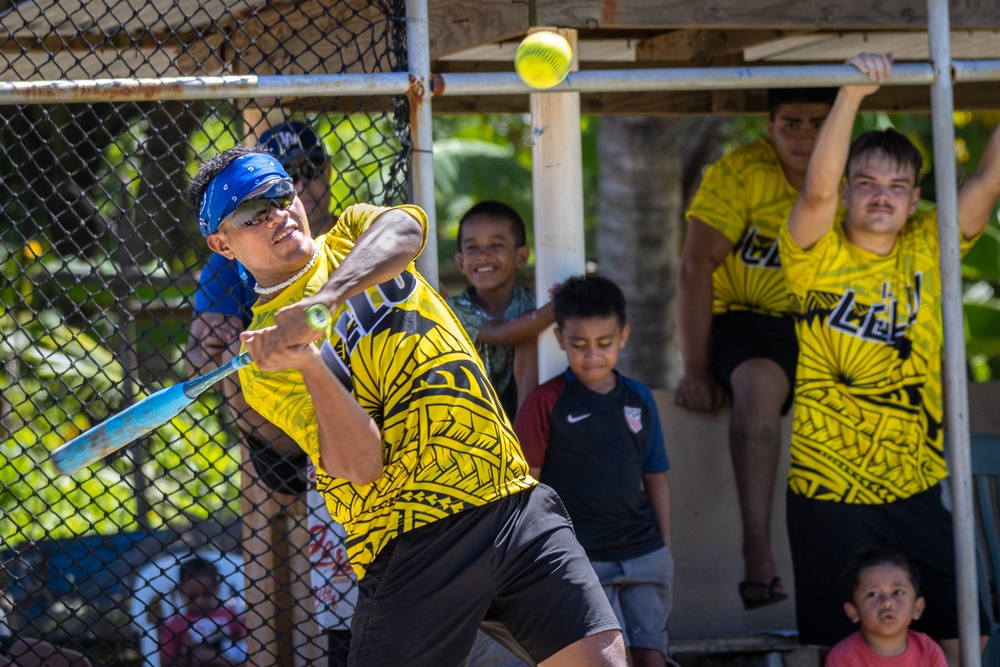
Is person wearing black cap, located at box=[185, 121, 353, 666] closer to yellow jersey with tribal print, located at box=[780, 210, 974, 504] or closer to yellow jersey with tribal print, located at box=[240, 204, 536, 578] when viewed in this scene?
yellow jersey with tribal print, located at box=[240, 204, 536, 578]

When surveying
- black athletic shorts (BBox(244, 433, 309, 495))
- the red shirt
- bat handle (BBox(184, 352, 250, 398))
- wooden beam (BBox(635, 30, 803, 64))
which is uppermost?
wooden beam (BBox(635, 30, 803, 64))

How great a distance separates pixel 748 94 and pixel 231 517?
5358mm

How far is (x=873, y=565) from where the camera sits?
366cm

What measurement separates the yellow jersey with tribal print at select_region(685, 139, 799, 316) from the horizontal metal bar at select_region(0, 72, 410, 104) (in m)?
1.75

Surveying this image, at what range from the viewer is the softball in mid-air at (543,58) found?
3104 millimetres

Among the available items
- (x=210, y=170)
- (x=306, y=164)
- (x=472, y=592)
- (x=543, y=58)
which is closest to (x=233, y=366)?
(x=210, y=170)

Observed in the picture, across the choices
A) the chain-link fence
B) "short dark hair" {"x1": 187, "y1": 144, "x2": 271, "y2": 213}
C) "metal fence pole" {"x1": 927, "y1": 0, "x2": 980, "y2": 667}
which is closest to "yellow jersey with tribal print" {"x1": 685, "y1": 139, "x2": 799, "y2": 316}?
"metal fence pole" {"x1": 927, "y1": 0, "x2": 980, "y2": 667}

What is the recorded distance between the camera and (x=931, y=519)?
3828 millimetres

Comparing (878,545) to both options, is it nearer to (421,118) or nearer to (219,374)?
(421,118)

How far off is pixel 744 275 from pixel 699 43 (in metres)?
0.98

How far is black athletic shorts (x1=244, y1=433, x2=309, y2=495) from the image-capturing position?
3.57 meters

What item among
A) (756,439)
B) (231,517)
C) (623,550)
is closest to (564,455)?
(623,550)

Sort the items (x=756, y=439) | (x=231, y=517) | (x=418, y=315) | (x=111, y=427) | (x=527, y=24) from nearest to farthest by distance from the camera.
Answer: (x=111, y=427) → (x=418, y=315) → (x=527, y=24) → (x=756, y=439) → (x=231, y=517)

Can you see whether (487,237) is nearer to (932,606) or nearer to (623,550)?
(623,550)
